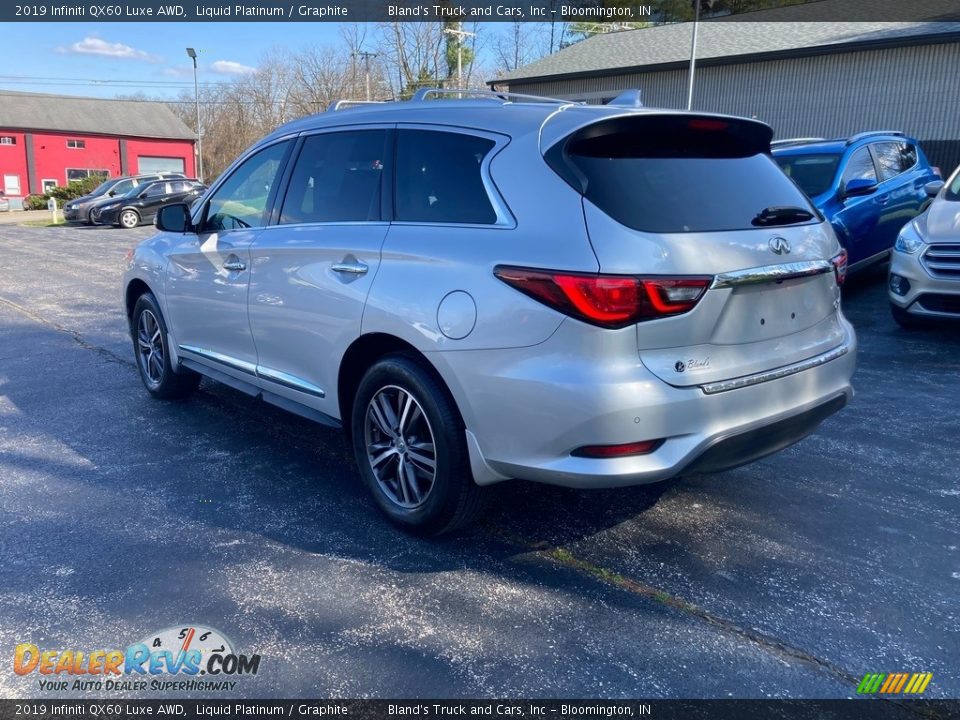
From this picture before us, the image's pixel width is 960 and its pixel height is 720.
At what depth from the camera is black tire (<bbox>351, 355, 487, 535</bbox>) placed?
11.0 ft

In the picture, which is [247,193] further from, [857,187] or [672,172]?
[857,187]

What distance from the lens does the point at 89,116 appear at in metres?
53.2

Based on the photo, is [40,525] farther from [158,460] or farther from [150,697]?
[150,697]

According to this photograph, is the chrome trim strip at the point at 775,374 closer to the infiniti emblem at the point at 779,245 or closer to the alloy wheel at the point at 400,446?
the infiniti emblem at the point at 779,245

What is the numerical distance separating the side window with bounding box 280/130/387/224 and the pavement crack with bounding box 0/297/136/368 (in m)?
3.50

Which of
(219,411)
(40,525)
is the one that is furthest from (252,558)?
(219,411)

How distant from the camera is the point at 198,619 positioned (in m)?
3.04

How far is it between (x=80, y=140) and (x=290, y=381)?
5534cm

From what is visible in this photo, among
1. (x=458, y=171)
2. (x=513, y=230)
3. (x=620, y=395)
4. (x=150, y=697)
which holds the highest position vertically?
(x=458, y=171)

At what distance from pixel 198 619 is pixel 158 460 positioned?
188 centimetres

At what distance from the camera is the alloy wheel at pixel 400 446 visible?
11.6 ft

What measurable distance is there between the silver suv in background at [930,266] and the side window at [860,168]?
55.5 inches

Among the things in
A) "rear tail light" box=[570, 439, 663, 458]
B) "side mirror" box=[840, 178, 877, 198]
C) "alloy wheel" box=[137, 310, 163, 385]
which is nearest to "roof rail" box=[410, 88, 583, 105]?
"rear tail light" box=[570, 439, 663, 458]

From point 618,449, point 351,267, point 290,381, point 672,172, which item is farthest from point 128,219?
point 618,449
